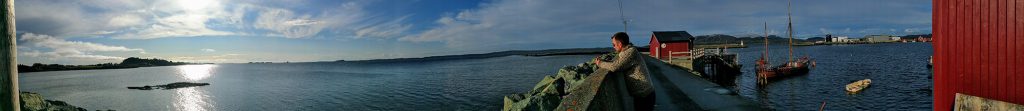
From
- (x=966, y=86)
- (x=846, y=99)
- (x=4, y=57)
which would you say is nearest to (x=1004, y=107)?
(x=966, y=86)

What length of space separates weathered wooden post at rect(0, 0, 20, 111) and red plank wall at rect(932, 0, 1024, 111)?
7.37 metres

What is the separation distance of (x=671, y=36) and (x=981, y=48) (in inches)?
1420

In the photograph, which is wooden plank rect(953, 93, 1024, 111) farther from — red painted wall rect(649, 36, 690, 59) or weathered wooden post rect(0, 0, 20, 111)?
red painted wall rect(649, 36, 690, 59)

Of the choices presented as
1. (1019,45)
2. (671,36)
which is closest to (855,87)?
(671,36)

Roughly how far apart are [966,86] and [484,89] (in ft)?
91.9

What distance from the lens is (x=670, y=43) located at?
131 feet

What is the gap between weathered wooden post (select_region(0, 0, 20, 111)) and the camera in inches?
96.3

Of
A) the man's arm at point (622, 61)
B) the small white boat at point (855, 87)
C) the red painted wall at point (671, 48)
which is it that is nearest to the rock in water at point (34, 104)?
the man's arm at point (622, 61)

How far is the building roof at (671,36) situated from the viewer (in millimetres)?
39981

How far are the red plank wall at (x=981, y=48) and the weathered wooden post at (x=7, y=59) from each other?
7.37 m

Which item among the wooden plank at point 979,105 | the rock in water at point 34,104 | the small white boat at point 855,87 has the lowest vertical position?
the small white boat at point 855,87

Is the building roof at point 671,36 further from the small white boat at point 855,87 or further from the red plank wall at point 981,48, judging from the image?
the red plank wall at point 981,48

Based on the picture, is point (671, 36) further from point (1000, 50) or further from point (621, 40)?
point (621, 40)

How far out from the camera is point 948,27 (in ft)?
20.2
